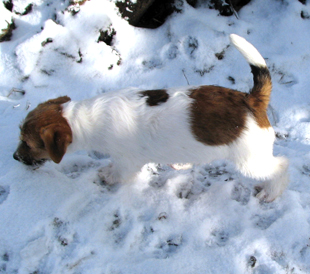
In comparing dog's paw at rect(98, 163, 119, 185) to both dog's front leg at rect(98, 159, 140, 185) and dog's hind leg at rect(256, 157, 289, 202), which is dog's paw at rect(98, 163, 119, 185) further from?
dog's hind leg at rect(256, 157, 289, 202)

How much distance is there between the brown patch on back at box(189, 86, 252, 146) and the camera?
7.59ft

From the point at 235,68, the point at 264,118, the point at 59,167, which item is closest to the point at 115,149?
the point at 59,167

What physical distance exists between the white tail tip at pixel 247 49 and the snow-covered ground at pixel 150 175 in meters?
1.30

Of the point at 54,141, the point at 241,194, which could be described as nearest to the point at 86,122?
the point at 54,141

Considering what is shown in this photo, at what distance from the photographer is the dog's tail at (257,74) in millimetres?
2418

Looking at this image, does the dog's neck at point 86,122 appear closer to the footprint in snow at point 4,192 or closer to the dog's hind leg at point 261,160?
the footprint in snow at point 4,192

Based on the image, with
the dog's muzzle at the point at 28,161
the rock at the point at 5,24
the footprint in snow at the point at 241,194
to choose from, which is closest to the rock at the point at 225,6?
the footprint in snow at the point at 241,194

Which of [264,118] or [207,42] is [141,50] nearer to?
[207,42]

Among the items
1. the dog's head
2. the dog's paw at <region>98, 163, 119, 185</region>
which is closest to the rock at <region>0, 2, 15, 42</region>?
the dog's head

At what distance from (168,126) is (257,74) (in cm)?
96

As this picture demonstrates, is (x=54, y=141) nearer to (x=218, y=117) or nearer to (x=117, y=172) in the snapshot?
(x=117, y=172)

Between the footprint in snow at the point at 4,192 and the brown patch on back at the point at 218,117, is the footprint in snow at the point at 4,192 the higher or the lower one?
the lower one

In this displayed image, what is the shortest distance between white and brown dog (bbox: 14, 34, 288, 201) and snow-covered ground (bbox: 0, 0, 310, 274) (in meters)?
0.43

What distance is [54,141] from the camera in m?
2.32
